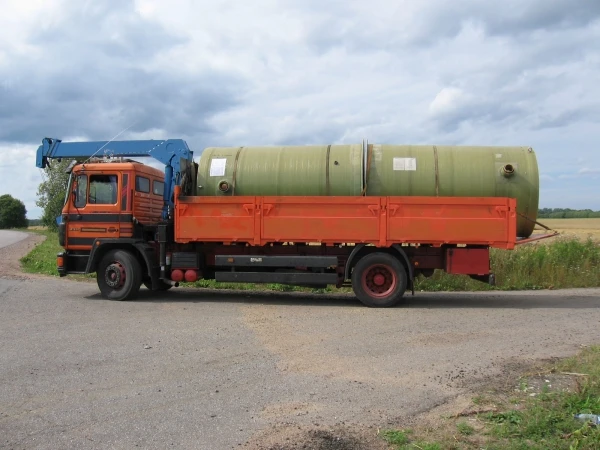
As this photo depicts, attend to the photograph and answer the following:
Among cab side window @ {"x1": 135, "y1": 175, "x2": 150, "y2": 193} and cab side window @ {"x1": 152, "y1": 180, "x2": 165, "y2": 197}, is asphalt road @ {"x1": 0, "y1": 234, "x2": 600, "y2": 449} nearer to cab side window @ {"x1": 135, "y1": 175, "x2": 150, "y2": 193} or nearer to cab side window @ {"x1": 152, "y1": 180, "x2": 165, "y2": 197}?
cab side window @ {"x1": 135, "y1": 175, "x2": 150, "y2": 193}

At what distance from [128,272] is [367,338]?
219 inches

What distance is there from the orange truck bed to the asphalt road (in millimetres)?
1313

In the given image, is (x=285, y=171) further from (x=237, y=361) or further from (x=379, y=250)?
(x=237, y=361)

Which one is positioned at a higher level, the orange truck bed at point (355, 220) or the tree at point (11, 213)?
the tree at point (11, 213)

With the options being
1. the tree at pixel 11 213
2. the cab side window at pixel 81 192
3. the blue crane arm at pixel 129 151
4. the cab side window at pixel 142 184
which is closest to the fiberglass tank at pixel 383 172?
the blue crane arm at pixel 129 151

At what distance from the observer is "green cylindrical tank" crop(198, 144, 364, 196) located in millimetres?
11047

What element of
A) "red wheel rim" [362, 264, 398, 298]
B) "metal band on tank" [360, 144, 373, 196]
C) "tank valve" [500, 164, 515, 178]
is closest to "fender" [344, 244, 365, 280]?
"red wheel rim" [362, 264, 398, 298]

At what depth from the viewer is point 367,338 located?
25.5 feet

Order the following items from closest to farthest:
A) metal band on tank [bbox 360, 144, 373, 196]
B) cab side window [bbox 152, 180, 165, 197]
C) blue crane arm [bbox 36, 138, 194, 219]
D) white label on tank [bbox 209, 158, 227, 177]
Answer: metal band on tank [bbox 360, 144, 373, 196]
white label on tank [bbox 209, 158, 227, 177]
blue crane arm [bbox 36, 138, 194, 219]
cab side window [bbox 152, 180, 165, 197]

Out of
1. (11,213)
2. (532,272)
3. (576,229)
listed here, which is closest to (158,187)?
(532,272)

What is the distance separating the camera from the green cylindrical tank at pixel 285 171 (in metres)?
11.0

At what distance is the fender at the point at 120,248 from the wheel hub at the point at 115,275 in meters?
0.30

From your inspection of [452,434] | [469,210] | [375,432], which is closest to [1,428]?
[375,432]

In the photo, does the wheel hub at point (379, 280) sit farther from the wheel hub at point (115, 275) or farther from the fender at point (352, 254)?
the wheel hub at point (115, 275)
